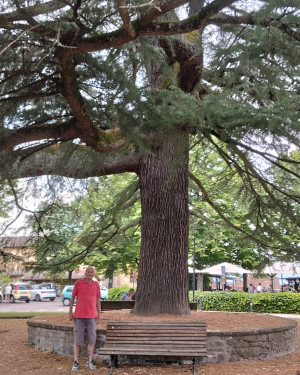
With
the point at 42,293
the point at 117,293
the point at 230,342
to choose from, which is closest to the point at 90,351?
the point at 230,342

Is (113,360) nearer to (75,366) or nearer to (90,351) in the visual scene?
(90,351)

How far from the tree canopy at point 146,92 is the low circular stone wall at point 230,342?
1.60 metres

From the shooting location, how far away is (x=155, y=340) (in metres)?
6.25

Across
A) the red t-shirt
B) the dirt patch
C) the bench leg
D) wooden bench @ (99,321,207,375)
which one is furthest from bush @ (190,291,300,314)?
the red t-shirt

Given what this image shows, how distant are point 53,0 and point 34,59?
0.86 m

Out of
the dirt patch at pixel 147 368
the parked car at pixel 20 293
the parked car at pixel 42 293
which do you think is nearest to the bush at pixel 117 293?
the parked car at pixel 42 293

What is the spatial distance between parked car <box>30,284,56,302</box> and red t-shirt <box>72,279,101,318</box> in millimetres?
31255

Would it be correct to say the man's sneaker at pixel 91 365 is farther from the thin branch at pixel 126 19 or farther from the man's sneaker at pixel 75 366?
the thin branch at pixel 126 19

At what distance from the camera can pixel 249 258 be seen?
87.7ft

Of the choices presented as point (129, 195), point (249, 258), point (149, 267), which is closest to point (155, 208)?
point (149, 267)

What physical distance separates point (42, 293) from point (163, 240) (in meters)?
30.3

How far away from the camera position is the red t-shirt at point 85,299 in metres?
6.41

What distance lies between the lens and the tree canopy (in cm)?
464

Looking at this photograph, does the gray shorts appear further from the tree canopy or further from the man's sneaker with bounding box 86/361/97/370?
the tree canopy
